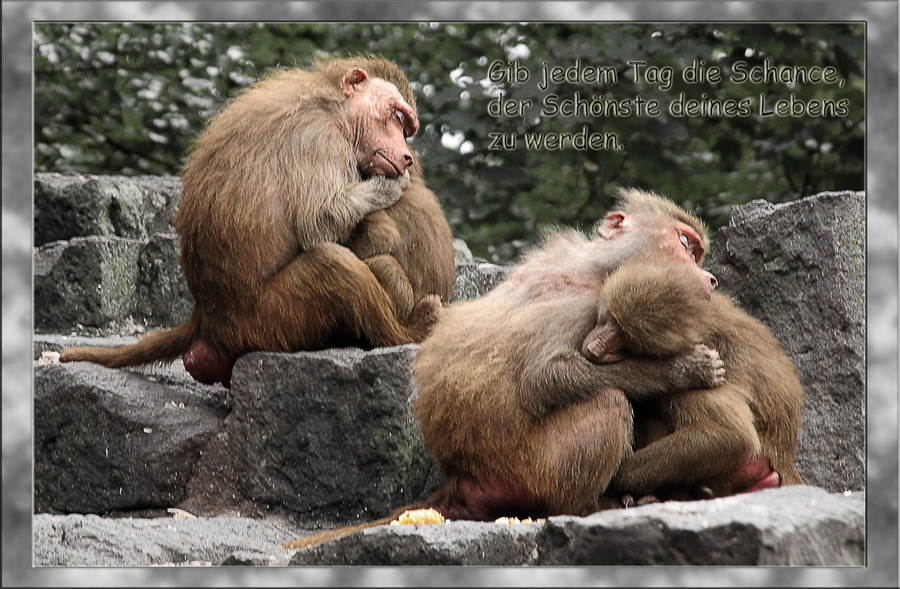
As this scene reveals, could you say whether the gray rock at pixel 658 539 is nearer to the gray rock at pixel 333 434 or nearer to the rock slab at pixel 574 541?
the rock slab at pixel 574 541

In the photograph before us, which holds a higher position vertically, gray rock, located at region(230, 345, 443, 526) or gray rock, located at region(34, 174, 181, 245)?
gray rock, located at region(34, 174, 181, 245)

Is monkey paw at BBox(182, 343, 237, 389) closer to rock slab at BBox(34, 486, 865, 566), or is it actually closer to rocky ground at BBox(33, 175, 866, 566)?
rocky ground at BBox(33, 175, 866, 566)

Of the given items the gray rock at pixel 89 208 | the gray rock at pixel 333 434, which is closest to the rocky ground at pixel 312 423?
the gray rock at pixel 333 434

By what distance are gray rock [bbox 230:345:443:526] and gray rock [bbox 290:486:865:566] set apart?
3.98ft

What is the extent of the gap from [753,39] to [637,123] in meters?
0.53

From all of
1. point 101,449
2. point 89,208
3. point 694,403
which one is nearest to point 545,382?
point 694,403

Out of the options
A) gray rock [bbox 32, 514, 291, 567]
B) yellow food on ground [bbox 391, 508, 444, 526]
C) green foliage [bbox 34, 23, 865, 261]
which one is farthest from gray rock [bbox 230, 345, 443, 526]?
green foliage [bbox 34, 23, 865, 261]

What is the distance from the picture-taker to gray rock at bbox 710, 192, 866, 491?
16.6ft

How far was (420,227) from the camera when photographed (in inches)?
214

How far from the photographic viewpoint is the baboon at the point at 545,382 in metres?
4.04

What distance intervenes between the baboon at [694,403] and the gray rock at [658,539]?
41cm

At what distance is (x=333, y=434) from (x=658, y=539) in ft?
6.89

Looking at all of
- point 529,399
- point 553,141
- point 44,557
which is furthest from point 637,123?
point 44,557

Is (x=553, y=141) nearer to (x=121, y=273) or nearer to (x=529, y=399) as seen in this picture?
(x=529, y=399)
